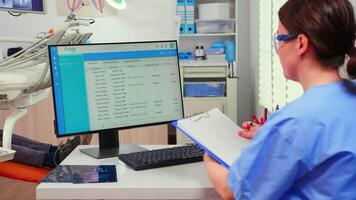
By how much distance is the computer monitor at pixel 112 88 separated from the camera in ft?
4.82

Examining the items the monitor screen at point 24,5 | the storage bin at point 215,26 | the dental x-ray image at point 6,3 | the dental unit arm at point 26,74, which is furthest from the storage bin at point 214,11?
the dental unit arm at point 26,74

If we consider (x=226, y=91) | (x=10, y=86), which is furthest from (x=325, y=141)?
(x=226, y=91)

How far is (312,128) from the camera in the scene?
893mm

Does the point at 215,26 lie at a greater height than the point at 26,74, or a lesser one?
greater

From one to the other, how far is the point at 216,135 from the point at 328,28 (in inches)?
18.3

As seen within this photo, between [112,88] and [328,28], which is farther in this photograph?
[112,88]

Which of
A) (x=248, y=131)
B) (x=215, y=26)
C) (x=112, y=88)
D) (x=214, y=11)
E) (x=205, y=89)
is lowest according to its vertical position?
(x=205, y=89)

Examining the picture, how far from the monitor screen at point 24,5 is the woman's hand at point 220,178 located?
149cm

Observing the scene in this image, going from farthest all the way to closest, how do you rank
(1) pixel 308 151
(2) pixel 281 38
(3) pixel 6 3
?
(3) pixel 6 3, (2) pixel 281 38, (1) pixel 308 151

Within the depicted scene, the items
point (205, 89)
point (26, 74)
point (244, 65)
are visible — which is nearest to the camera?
point (26, 74)

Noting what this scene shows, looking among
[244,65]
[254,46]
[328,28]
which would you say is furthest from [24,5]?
[244,65]

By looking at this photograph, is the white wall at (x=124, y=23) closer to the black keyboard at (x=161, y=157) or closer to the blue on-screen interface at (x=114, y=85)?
the blue on-screen interface at (x=114, y=85)

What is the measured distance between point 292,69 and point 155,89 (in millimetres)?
659

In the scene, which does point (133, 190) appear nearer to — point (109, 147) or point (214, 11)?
point (109, 147)
